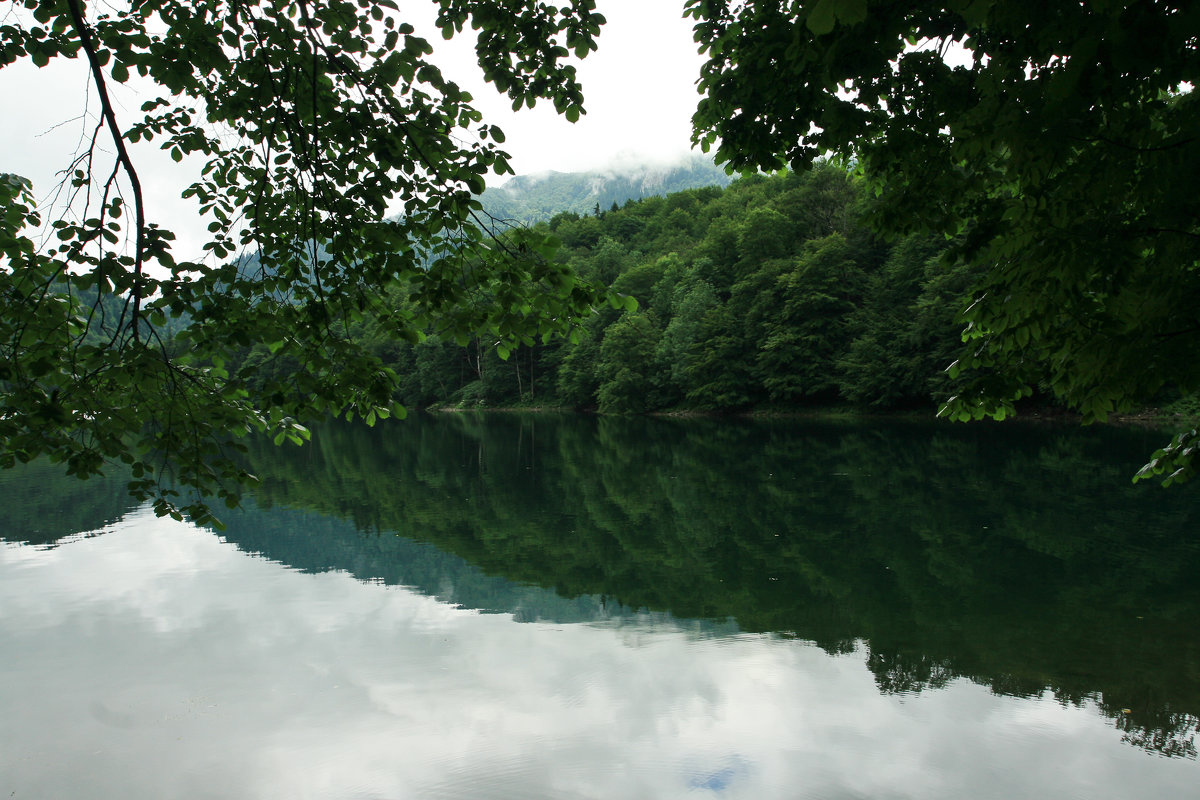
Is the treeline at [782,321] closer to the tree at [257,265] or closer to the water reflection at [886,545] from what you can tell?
the water reflection at [886,545]

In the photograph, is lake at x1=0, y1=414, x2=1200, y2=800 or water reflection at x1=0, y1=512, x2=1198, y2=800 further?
lake at x1=0, y1=414, x2=1200, y2=800

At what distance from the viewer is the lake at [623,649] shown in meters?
6.08

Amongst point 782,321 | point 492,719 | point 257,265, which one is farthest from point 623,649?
point 782,321

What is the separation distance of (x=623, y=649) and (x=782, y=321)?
48842mm

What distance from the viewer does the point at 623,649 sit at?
870cm

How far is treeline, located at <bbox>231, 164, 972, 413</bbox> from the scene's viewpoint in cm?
4681

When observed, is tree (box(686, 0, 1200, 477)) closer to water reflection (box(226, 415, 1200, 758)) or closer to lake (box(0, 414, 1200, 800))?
lake (box(0, 414, 1200, 800))

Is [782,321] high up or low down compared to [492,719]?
up

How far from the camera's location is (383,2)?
4.36 metres

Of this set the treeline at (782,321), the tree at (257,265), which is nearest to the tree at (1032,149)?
the tree at (257,265)

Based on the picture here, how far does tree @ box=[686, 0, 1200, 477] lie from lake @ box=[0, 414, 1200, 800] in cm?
295

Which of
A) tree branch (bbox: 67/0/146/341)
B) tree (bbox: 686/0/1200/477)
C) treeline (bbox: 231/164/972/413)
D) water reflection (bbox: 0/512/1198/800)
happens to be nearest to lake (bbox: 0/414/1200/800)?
water reflection (bbox: 0/512/1198/800)

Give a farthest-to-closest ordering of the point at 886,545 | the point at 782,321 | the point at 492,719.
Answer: the point at 782,321 → the point at 886,545 → the point at 492,719

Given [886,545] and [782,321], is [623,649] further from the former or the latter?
[782,321]
